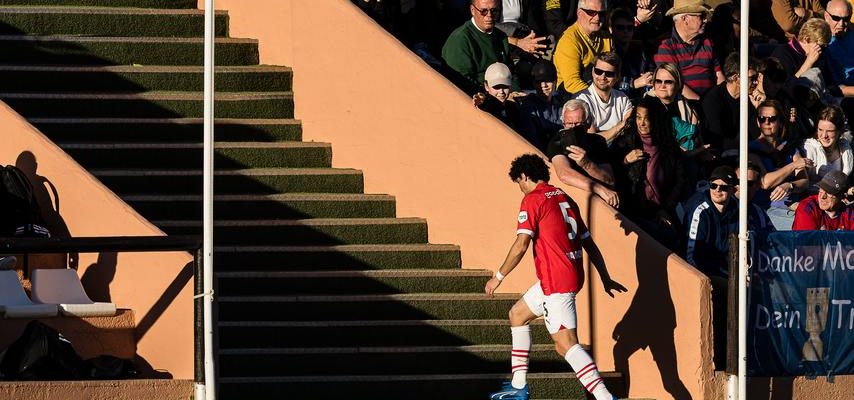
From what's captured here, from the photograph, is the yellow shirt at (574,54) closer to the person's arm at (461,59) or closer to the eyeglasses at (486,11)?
the eyeglasses at (486,11)

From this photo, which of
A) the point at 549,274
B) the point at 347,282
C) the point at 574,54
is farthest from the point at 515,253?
the point at 574,54

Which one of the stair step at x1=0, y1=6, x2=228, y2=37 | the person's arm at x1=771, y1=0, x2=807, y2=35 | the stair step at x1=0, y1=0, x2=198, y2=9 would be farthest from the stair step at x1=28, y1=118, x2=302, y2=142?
the person's arm at x1=771, y1=0, x2=807, y2=35

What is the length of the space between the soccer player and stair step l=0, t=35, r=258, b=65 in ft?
12.7

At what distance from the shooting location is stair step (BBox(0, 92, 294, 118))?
1517cm

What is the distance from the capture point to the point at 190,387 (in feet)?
40.1

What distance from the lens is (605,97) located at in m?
15.3

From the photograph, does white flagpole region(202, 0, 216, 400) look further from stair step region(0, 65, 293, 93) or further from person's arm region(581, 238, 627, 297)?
stair step region(0, 65, 293, 93)

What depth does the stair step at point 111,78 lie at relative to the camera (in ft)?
50.5

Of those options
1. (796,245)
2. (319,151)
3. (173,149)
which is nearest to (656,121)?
(796,245)

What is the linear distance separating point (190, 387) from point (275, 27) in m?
4.49

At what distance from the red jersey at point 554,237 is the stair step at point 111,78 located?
11.9 ft

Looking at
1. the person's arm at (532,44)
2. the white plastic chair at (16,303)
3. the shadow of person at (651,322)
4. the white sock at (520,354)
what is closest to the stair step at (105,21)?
the person's arm at (532,44)

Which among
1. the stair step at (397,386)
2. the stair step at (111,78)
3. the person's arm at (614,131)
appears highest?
the stair step at (111,78)

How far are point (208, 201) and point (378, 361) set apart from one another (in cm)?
216
